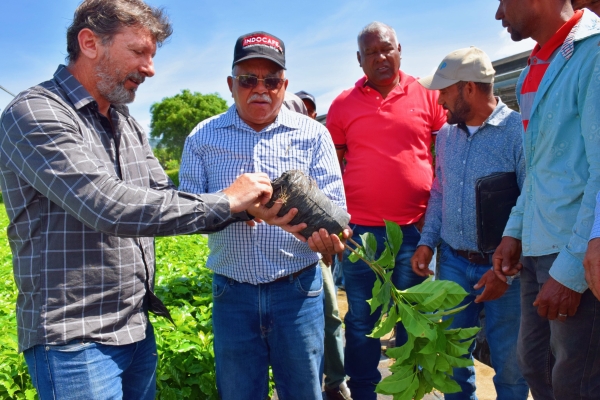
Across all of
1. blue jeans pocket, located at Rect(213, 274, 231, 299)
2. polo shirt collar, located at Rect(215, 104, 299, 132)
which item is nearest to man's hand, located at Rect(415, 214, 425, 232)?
polo shirt collar, located at Rect(215, 104, 299, 132)

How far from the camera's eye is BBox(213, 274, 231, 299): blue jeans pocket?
238cm

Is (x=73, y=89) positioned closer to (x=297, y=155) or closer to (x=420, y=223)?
(x=297, y=155)

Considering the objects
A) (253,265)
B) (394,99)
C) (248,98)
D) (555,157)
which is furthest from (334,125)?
(555,157)

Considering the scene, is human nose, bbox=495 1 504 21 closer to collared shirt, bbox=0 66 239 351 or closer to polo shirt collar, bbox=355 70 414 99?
polo shirt collar, bbox=355 70 414 99

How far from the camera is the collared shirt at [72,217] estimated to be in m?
1.62

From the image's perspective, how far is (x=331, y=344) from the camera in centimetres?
355

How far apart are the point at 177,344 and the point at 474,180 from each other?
2.11 metres

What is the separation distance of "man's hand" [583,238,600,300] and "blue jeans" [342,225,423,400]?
164cm

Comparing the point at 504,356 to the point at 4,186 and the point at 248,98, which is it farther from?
the point at 4,186

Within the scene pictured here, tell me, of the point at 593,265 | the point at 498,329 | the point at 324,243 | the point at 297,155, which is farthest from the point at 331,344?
the point at 593,265

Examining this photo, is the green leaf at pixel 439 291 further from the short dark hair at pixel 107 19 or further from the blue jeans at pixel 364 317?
the short dark hair at pixel 107 19

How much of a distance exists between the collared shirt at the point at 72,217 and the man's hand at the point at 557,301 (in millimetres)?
1286

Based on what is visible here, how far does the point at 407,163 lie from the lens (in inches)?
129

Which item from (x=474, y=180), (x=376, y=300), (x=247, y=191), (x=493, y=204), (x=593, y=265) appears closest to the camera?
(x=593, y=265)
